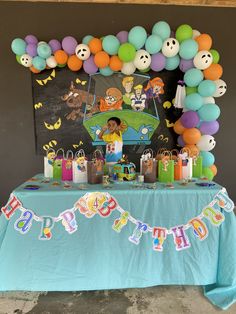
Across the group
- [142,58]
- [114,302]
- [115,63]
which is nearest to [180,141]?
[142,58]

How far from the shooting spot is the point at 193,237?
1.97 m

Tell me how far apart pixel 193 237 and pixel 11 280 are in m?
1.37

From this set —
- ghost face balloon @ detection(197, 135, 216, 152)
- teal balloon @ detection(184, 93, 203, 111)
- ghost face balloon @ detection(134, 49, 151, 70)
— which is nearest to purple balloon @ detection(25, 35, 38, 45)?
ghost face balloon @ detection(134, 49, 151, 70)

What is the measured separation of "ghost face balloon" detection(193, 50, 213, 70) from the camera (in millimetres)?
2949

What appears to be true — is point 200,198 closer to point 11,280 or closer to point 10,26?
point 11,280

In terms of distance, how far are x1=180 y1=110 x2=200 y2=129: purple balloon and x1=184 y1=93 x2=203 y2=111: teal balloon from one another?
0.06 m

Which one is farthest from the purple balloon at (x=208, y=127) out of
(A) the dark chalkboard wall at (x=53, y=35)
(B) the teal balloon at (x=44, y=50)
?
(B) the teal balloon at (x=44, y=50)

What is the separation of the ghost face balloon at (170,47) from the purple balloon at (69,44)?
1054 millimetres

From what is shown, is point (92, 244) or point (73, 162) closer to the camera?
point (92, 244)

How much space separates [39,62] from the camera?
3.11 metres

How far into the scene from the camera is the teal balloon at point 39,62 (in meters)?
3.11

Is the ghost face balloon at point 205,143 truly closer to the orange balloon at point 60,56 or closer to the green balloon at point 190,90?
the green balloon at point 190,90

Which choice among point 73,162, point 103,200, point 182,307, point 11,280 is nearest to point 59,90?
point 73,162

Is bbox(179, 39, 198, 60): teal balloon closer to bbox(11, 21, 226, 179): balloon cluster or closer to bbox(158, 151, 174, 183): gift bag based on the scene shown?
bbox(11, 21, 226, 179): balloon cluster
